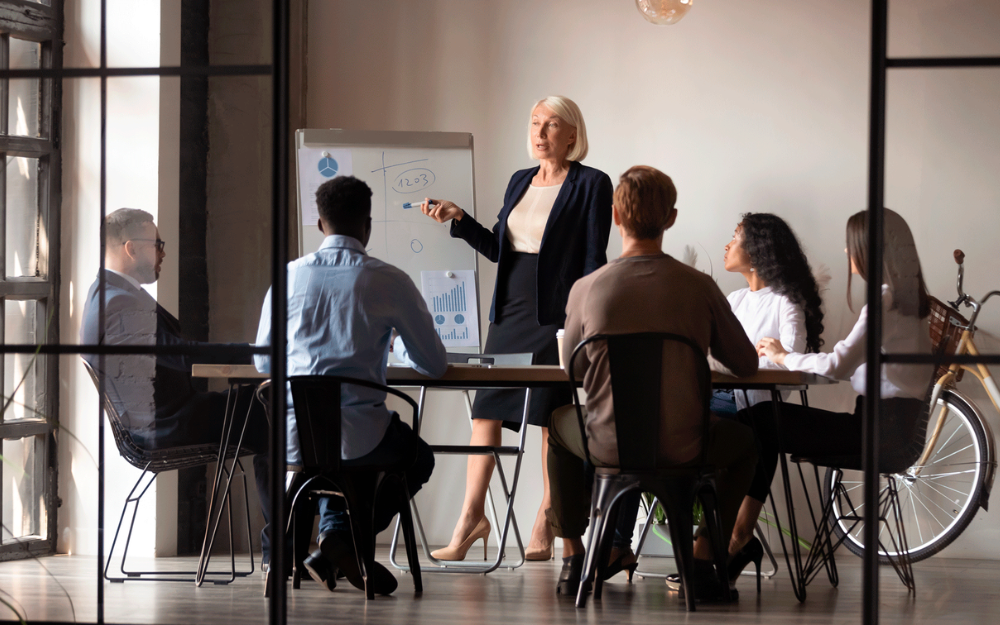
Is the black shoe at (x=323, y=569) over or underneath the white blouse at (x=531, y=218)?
underneath

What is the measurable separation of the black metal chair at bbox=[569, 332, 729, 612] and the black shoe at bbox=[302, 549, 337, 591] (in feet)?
2.88

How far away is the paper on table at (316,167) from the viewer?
4367mm

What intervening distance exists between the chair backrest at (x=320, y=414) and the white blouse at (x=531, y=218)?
1.44m

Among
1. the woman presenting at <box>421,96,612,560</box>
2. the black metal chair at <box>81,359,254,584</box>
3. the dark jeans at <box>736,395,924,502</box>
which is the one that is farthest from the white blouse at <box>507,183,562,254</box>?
the black metal chair at <box>81,359,254,584</box>

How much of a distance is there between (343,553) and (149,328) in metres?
1.07

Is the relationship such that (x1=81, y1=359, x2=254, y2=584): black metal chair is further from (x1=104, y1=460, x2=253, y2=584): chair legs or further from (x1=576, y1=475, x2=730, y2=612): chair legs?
(x1=576, y1=475, x2=730, y2=612): chair legs

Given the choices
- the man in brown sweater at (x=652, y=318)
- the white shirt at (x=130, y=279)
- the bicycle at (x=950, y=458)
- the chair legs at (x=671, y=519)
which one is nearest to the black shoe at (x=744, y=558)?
the bicycle at (x=950, y=458)

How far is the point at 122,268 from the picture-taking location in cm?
233

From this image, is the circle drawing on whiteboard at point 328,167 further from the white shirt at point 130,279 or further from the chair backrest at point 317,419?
the white shirt at point 130,279

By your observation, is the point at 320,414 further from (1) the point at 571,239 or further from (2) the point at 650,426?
(1) the point at 571,239

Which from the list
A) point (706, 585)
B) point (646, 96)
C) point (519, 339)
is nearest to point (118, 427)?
point (706, 585)

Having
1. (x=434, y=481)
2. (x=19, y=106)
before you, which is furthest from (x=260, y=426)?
(x=434, y=481)

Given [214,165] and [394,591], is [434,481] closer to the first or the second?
[394,591]

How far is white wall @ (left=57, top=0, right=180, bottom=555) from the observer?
2301mm
